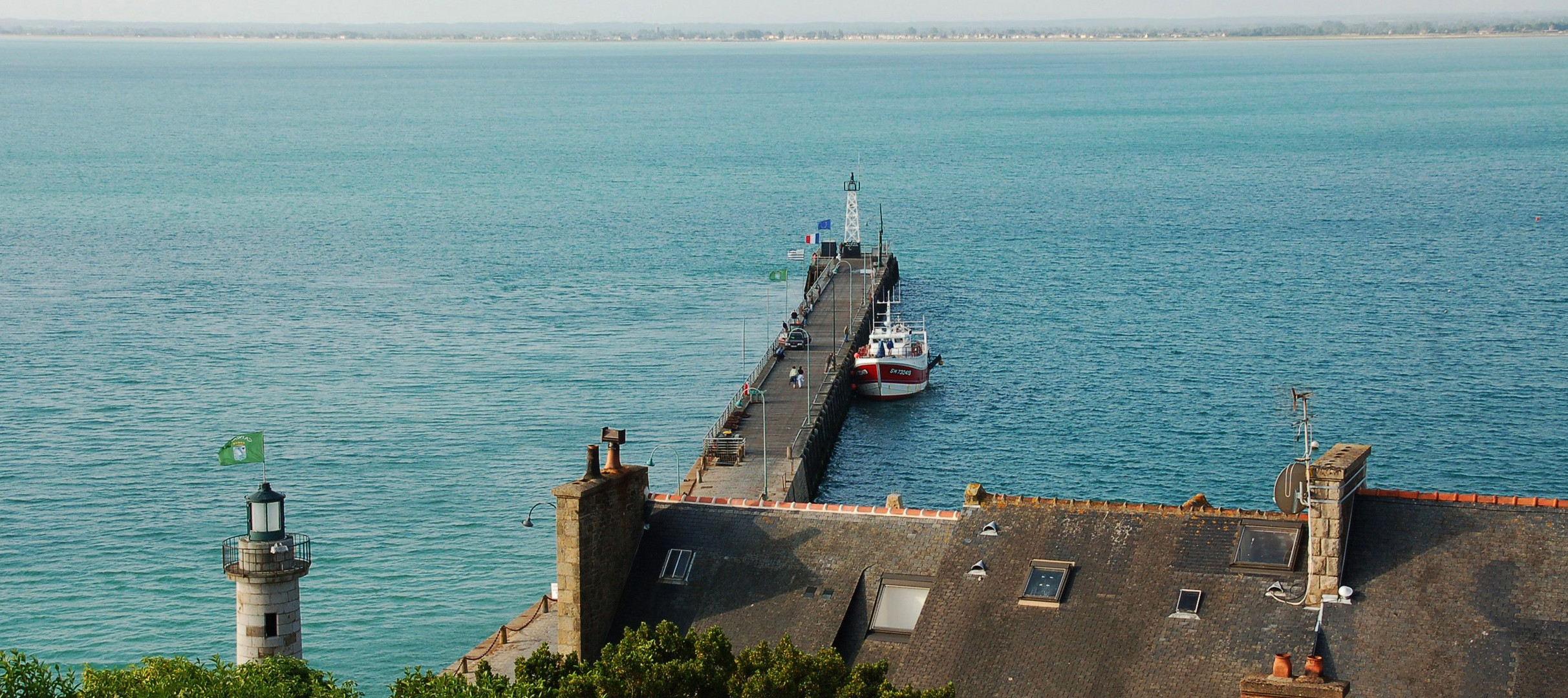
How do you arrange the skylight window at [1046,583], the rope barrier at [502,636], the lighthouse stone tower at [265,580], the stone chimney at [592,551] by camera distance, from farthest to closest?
1. the rope barrier at [502,636]
2. the lighthouse stone tower at [265,580]
3. the stone chimney at [592,551]
4. the skylight window at [1046,583]

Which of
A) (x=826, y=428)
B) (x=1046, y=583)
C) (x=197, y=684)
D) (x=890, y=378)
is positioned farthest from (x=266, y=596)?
(x=890, y=378)

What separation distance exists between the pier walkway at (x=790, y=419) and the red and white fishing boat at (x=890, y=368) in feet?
3.06

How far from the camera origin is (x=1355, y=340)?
91312mm

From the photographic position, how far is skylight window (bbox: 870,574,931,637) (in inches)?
1224

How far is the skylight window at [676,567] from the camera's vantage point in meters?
32.3

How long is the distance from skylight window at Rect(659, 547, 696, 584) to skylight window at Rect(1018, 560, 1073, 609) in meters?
6.06

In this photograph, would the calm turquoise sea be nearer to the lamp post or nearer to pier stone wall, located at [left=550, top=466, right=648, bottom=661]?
the lamp post

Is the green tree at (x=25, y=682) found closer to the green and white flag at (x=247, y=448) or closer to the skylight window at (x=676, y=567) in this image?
the green and white flag at (x=247, y=448)

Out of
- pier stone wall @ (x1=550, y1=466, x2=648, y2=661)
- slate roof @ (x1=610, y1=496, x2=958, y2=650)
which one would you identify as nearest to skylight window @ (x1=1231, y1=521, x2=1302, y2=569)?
slate roof @ (x1=610, y1=496, x2=958, y2=650)

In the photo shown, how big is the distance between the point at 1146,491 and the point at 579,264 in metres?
65.7

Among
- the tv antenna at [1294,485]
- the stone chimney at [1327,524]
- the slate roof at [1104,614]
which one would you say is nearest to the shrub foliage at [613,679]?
the slate roof at [1104,614]

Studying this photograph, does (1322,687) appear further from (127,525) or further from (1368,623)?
(127,525)

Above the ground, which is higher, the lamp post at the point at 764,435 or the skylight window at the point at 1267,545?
the lamp post at the point at 764,435

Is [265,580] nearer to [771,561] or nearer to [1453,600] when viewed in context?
[771,561]
